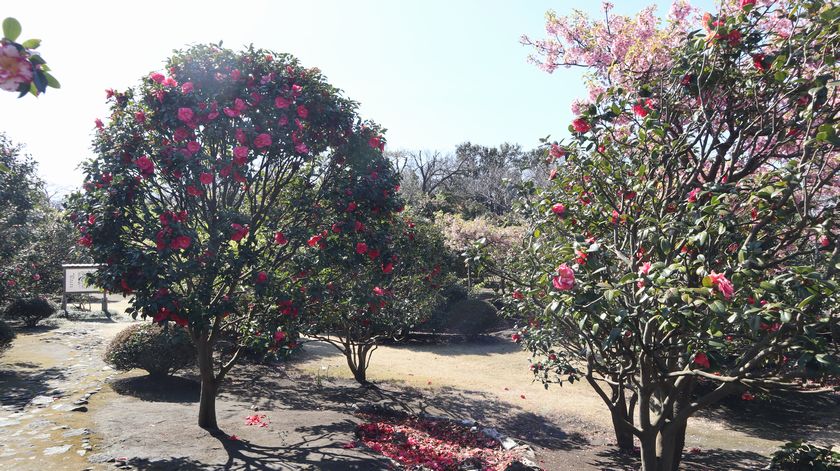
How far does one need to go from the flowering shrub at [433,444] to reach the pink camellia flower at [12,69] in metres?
5.28

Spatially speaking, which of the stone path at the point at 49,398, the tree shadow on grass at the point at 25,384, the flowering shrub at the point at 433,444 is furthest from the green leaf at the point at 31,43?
the tree shadow on grass at the point at 25,384

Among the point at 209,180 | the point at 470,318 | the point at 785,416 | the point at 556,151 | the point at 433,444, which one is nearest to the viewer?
the point at 556,151

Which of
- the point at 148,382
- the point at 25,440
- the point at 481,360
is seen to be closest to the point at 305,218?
the point at 25,440

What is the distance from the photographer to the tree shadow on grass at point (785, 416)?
9.00 m

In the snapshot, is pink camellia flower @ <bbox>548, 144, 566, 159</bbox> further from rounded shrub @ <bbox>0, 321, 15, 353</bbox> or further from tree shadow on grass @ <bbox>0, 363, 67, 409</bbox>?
rounded shrub @ <bbox>0, 321, 15, 353</bbox>

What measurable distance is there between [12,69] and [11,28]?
0.15m

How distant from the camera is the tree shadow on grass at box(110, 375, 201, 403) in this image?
8633mm

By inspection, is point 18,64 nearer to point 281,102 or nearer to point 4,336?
point 281,102

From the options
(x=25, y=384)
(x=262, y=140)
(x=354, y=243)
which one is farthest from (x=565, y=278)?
(x=25, y=384)

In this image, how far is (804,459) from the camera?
559 cm

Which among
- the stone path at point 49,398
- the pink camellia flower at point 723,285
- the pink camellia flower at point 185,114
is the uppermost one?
the pink camellia flower at point 185,114

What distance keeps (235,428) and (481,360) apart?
9.25 metres

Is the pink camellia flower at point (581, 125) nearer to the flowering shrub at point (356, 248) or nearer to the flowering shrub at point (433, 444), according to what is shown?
the flowering shrub at point (356, 248)

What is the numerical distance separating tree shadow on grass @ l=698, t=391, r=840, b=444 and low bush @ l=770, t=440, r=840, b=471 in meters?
3.54
